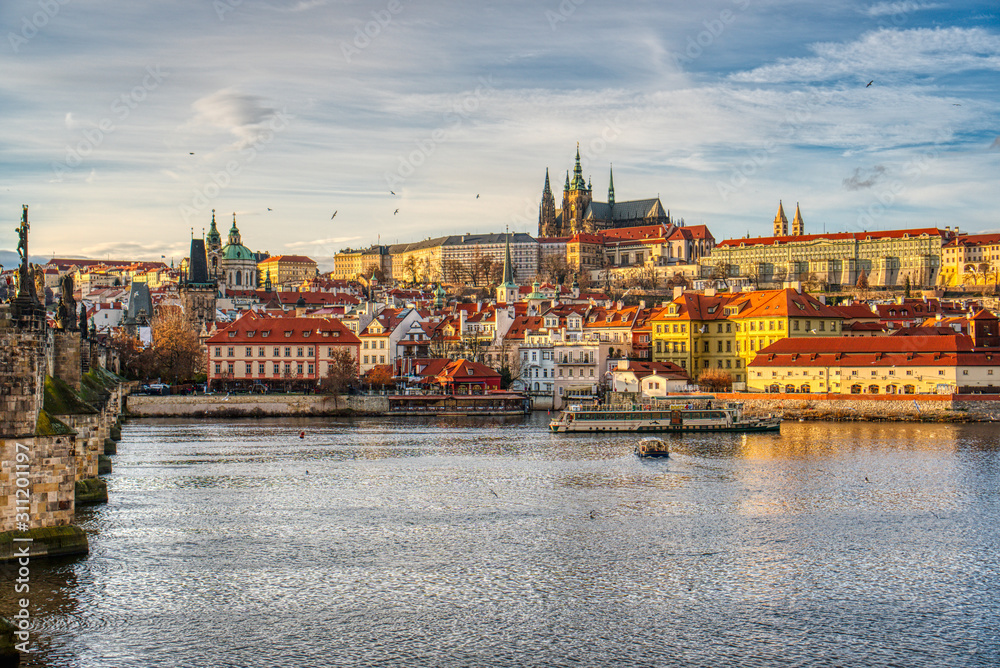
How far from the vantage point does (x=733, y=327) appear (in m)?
63.1

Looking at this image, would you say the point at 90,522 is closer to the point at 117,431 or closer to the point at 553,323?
the point at 117,431

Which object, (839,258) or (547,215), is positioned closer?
(839,258)

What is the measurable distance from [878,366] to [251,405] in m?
31.2

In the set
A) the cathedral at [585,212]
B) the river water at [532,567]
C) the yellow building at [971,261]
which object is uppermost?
the cathedral at [585,212]

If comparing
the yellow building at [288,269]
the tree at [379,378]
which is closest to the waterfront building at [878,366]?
the tree at [379,378]

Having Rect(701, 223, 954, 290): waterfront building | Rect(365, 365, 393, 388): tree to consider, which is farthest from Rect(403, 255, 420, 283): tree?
Rect(365, 365, 393, 388): tree

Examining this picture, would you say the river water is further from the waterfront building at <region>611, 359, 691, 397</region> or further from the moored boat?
the waterfront building at <region>611, 359, 691, 397</region>

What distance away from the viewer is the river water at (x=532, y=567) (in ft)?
46.5

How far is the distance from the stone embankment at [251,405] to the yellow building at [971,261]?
4063 inches

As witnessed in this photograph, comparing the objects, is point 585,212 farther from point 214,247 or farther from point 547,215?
point 214,247

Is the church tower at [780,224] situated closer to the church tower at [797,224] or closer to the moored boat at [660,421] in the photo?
the church tower at [797,224]

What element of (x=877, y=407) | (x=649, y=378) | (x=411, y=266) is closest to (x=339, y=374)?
(x=649, y=378)

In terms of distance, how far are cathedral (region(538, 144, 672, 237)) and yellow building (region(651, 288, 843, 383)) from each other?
117m

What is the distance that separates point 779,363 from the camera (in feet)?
179
